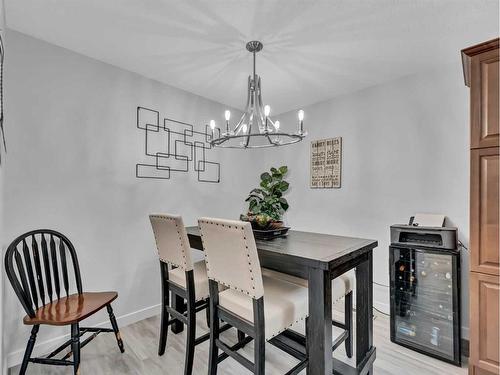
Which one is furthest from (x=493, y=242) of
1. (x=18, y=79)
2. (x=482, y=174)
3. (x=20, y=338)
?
(x=18, y=79)

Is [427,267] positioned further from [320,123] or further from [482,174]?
[320,123]

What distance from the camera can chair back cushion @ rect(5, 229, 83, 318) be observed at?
177 cm

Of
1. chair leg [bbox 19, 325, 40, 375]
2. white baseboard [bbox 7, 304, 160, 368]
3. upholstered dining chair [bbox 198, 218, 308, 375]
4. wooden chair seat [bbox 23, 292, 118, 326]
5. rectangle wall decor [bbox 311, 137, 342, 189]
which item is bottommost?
white baseboard [bbox 7, 304, 160, 368]

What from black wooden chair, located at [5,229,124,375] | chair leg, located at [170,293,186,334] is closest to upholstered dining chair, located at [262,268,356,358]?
chair leg, located at [170,293,186,334]

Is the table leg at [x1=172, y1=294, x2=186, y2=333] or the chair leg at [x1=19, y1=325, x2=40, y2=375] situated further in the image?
the table leg at [x1=172, y1=294, x2=186, y2=333]

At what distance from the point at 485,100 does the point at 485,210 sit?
617 millimetres

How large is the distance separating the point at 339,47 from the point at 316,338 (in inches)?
82.6

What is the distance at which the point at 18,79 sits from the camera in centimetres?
194

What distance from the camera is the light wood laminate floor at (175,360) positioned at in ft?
6.05

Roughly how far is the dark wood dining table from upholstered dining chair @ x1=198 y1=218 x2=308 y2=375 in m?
0.14

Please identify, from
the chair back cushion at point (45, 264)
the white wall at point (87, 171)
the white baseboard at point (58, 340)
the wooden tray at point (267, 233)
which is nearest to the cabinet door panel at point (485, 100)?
the wooden tray at point (267, 233)

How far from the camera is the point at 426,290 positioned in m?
2.11

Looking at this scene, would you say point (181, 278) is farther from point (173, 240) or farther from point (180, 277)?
point (173, 240)

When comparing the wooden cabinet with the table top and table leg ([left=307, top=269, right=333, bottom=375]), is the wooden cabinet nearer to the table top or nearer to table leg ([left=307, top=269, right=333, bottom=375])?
the table top
